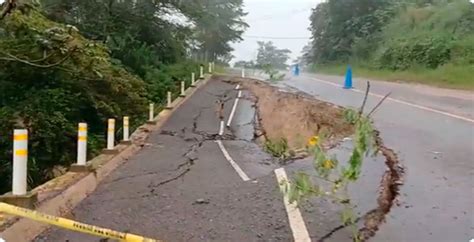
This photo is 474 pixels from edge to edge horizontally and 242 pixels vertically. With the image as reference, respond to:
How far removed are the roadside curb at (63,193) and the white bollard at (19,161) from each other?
369 mm

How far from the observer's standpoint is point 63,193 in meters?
7.25

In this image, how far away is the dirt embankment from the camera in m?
13.4

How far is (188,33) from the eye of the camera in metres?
34.8

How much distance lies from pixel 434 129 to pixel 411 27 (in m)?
33.4

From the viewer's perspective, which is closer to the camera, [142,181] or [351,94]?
[142,181]

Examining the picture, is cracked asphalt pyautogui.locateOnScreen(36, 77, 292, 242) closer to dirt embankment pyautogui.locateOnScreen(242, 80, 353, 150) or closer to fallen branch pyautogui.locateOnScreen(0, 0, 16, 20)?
dirt embankment pyautogui.locateOnScreen(242, 80, 353, 150)

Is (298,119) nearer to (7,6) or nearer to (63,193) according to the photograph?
(7,6)

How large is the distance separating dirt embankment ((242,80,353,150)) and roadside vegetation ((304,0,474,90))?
8.37 m

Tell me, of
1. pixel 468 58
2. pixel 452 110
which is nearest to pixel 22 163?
pixel 452 110

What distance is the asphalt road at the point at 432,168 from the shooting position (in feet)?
17.2

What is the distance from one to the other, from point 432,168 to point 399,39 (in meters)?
34.3

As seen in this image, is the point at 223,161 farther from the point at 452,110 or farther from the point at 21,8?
the point at 452,110

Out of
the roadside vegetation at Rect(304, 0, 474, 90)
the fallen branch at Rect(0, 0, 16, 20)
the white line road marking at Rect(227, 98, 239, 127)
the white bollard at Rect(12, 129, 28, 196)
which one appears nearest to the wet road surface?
the white bollard at Rect(12, 129, 28, 196)

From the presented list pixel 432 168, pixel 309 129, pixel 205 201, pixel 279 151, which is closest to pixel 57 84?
pixel 309 129
